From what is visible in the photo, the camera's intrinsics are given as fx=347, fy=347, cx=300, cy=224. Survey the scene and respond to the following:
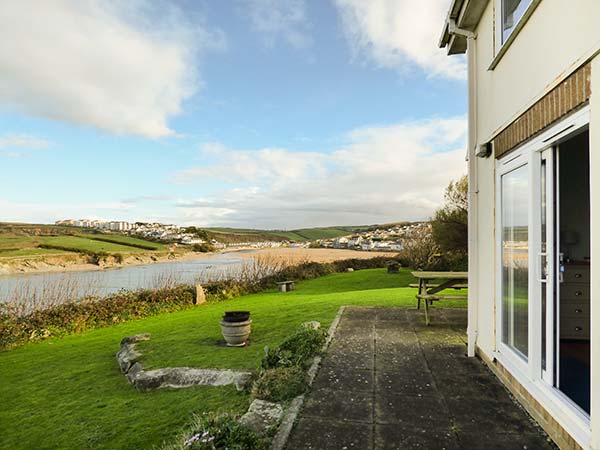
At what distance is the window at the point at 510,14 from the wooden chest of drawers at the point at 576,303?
305cm

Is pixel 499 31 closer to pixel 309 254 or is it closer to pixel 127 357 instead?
pixel 127 357

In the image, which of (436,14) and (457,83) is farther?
(457,83)

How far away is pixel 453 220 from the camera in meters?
15.6

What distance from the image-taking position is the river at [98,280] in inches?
376

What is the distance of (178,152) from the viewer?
12.6 meters

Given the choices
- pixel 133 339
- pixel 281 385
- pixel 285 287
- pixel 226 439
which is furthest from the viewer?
pixel 285 287

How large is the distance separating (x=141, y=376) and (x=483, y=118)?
5.74 metres

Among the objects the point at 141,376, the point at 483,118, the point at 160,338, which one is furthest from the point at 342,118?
the point at 141,376

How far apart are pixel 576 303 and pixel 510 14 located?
11.7 feet

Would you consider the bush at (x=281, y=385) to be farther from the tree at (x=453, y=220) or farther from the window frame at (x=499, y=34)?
the tree at (x=453, y=220)

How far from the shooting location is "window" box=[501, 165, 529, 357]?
3.07 metres

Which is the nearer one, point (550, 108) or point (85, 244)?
point (550, 108)

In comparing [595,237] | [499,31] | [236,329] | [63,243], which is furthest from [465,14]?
[63,243]

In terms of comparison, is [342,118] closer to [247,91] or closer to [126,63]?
[247,91]
